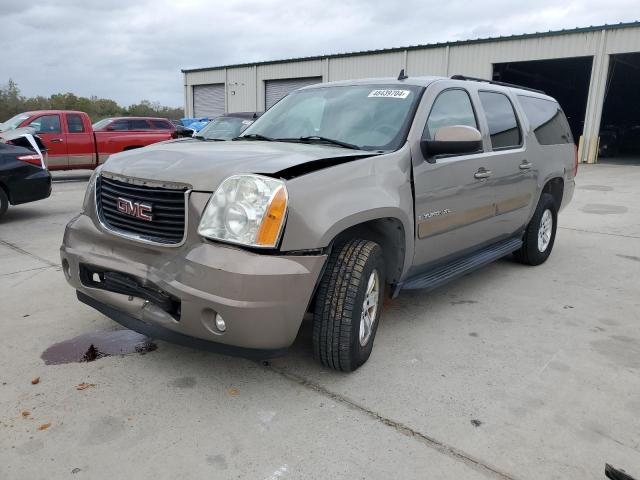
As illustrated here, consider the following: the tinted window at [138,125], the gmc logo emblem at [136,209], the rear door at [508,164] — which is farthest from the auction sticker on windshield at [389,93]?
the tinted window at [138,125]

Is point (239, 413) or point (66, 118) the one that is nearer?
point (239, 413)

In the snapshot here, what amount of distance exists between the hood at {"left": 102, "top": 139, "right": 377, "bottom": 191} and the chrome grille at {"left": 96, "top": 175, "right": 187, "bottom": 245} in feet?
0.26

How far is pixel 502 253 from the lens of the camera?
4.71 m

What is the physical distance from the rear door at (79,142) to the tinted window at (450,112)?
11.8 metres

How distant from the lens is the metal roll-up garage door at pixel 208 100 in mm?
31594

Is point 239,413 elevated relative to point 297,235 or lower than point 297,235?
lower

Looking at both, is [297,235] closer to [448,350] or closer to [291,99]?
[448,350]

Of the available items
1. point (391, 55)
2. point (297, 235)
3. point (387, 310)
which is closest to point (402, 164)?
point (297, 235)

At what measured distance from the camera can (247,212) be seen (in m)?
2.56

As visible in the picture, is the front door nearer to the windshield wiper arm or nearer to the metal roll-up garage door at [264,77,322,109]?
the windshield wiper arm

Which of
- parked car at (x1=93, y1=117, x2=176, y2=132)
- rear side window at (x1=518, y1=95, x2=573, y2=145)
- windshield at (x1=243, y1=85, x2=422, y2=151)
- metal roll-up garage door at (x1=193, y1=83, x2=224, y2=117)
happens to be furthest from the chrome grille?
metal roll-up garage door at (x1=193, y1=83, x2=224, y2=117)

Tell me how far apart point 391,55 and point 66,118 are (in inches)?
577

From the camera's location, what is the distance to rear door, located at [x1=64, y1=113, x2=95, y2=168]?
1333 cm

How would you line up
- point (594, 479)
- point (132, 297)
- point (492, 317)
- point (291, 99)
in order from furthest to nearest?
point (291, 99)
point (492, 317)
point (132, 297)
point (594, 479)
